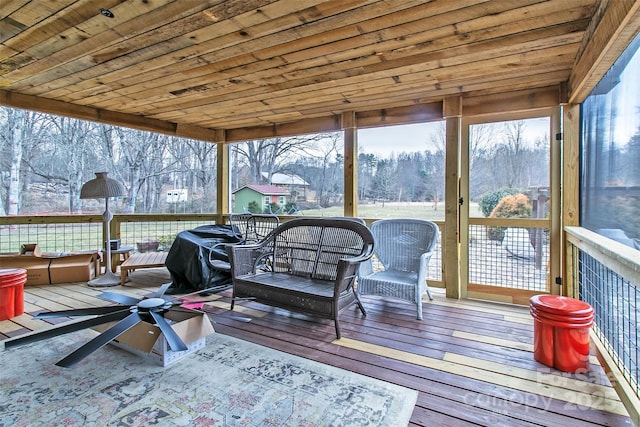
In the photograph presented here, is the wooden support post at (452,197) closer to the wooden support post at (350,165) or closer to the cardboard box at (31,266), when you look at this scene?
the wooden support post at (350,165)

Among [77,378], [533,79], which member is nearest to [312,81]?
[533,79]

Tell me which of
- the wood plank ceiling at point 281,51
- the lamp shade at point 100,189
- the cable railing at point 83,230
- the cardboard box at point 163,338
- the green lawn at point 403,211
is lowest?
the cardboard box at point 163,338

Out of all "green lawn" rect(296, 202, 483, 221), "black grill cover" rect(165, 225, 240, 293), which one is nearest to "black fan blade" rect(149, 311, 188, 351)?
"black grill cover" rect(165, 225, 240, 293)

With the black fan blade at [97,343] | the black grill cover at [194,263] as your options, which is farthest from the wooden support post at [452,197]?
the black fan blade at [97,343]

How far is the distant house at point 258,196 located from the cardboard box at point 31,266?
2.72 meters

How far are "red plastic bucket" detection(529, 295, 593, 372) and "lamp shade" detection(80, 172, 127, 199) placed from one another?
4636 mm

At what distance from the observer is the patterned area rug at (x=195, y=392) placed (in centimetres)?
161

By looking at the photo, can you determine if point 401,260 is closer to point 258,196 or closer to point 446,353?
point 446,353

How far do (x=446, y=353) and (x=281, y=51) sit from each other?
2684 millimetres

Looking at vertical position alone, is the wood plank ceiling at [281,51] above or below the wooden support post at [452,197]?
above

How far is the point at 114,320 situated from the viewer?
2225mm

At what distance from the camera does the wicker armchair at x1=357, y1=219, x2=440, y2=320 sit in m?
3.11

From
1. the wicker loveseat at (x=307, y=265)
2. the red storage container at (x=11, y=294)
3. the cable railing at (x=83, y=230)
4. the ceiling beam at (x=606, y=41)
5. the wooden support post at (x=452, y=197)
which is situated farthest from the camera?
the cable railing at (x=83, y=230)

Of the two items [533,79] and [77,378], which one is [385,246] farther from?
[77,378]
